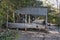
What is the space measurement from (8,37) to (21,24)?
574 inches

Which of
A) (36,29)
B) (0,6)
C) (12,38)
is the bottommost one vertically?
(36,29)

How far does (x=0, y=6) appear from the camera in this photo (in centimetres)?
690

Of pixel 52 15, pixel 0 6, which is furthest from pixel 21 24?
pixel 0 6

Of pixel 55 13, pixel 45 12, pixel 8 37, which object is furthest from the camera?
pixel 55 13

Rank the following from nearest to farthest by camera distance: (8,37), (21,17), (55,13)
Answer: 1. (8,37)
2. (21,17)
3. (55,13)

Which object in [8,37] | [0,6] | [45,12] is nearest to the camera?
[8,37]

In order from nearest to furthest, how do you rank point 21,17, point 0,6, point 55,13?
1. point 0,6
2. point 21,17
3. point 55,13

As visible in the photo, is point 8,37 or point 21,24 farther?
point 21,24

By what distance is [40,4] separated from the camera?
19.5 metres

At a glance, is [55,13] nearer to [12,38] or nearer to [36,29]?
[36,29]

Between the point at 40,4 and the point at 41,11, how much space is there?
2.08m

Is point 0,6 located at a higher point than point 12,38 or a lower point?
higher

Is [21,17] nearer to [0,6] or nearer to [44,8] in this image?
[44,8]

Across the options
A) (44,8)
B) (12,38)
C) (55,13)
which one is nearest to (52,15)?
(55,13)
